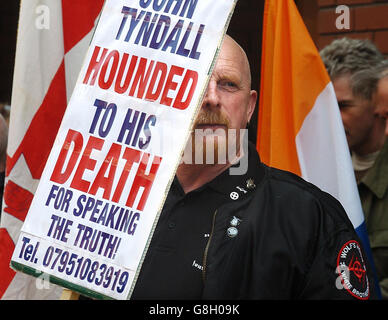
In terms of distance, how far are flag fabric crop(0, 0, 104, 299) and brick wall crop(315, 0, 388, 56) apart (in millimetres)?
1548

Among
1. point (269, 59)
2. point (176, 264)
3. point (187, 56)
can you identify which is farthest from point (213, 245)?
point (269, 59)

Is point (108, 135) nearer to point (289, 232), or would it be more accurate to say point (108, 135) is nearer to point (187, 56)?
point (187, 56)

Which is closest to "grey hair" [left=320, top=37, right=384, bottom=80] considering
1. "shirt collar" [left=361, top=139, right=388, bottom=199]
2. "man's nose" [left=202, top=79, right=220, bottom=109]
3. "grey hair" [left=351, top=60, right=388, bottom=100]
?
"grey hair" [left=351, top=60, right=388, bottom=100]

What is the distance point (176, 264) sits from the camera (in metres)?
2.02

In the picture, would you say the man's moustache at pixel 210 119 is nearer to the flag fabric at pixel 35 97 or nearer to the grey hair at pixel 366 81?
the flag fabric at pixel 35 97

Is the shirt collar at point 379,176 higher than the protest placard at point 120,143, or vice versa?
the protest placard at point 120,143

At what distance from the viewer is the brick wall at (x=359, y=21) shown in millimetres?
3746

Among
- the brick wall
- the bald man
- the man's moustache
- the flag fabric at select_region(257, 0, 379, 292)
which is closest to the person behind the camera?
the bald man

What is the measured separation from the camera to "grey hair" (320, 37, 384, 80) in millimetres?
3143

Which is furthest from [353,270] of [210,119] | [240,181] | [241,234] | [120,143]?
[120,143]

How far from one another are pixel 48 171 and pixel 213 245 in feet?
1.73

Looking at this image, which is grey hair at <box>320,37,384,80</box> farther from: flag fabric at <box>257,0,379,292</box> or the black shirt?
the black shirt

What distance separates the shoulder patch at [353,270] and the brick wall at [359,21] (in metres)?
2.06

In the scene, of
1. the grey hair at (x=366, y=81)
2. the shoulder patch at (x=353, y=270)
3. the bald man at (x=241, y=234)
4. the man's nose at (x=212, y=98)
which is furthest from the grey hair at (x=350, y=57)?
the shoulder patch at (x=353, y=270)
